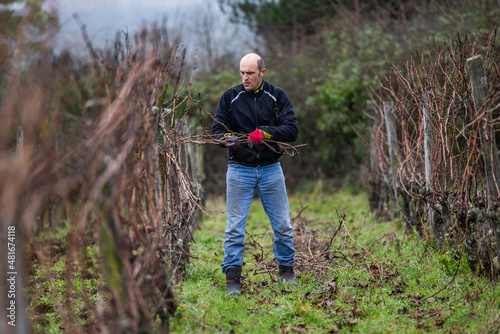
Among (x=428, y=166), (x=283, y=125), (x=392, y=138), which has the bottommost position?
(x=428, y=166)

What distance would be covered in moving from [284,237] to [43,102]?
8.89 ft

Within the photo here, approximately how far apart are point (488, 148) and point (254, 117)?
1.99 m

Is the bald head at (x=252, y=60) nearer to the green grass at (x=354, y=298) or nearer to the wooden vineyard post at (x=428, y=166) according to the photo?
the green grass at (x=354, y=298)

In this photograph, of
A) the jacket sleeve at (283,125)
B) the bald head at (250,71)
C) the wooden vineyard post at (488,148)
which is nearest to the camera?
the wooden vineyard post at (488,148)

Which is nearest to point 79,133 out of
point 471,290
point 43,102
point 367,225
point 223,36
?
point 43,102

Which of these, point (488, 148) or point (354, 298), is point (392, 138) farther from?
point (354, 298)

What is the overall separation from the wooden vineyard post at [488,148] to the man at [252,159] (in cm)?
156

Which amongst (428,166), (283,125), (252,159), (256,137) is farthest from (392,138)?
(256,137)

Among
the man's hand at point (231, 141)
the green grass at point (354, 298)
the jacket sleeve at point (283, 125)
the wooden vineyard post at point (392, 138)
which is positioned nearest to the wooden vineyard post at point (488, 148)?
the green grass at point (354, 298)

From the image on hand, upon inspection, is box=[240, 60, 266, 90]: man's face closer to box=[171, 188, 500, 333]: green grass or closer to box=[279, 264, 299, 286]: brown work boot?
box=[171, 188, 500, 333]: green grass

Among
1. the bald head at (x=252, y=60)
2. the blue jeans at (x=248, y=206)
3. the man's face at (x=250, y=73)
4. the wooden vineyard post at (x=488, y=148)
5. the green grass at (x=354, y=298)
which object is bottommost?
the green grass at (x=354, y=298)

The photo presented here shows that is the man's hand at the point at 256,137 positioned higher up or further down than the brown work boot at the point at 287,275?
higher up

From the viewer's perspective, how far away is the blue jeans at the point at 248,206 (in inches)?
171

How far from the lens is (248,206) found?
14.4 ft
